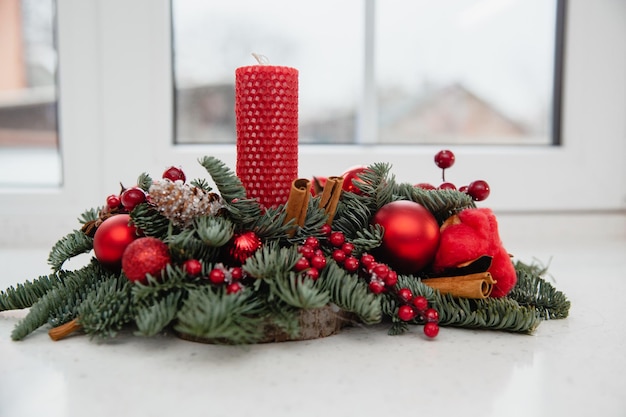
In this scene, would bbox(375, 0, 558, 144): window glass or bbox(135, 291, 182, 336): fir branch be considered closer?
bbox(135, 291, 182, 336): fir branch

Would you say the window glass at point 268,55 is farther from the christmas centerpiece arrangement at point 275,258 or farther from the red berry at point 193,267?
the red berry at point 193,267

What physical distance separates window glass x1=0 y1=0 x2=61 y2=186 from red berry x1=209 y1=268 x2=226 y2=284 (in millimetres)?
807

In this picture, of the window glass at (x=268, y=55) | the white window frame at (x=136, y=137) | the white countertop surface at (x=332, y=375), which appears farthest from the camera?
the window glass at (x=268, y=55)

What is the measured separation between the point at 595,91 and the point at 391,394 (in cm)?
101

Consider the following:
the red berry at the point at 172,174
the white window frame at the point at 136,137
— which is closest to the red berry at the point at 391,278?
the red berry at the point at 172,174

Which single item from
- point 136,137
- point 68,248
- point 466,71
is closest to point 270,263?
point 68,248

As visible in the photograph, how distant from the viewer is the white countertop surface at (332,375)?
38cm

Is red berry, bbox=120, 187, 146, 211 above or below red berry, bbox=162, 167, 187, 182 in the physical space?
below

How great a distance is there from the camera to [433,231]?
1.75 ft

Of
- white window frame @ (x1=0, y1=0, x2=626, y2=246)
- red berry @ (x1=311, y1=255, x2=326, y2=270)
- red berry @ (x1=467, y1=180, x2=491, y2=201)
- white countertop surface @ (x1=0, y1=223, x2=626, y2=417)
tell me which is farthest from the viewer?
white window frame @ (x1=0, y1=0, x2=626, y2=246)

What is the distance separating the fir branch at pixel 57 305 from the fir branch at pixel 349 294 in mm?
213

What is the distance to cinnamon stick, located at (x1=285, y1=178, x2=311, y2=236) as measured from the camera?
495mm

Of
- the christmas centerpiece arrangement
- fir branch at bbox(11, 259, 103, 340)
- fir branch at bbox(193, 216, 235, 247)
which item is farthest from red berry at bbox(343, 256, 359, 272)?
fir branch at bbox(11, 259, 103, 340)

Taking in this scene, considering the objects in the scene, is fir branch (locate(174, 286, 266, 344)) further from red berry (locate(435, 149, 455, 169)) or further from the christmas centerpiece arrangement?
red berry (locate(435, 149, 455, 169))
